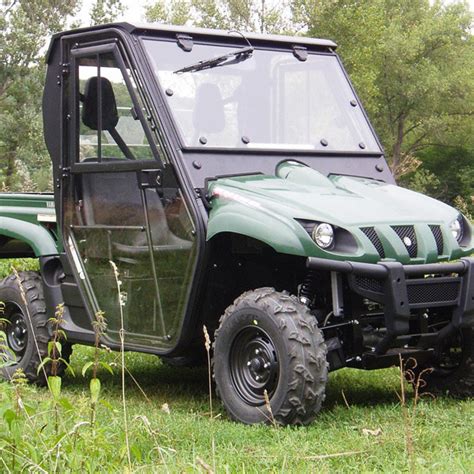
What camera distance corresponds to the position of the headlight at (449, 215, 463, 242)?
22.8ft

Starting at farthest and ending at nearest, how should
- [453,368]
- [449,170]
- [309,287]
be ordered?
1. [449,170]
2. [453,368]
3. [309,287]

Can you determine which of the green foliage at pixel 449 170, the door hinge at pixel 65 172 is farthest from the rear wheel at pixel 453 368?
the green foliage at pixel 449 170

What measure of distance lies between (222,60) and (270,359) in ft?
6.92

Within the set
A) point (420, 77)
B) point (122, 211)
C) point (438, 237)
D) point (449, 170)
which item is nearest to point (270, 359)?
point (438, 237)

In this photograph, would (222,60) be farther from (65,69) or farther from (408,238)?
(408,238)

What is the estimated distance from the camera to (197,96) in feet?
24.2

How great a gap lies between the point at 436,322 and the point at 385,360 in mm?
497

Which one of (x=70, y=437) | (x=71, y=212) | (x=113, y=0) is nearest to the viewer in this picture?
(x=70, y=437)

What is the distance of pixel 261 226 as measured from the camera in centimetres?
641

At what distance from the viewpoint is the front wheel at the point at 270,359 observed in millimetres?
6230

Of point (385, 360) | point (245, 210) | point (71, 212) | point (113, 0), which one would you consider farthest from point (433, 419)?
point (113, 0)

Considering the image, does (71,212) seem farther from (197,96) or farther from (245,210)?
(245,210)

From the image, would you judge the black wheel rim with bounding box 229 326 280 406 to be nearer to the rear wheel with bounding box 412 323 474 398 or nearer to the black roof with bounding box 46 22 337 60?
the rear wheel with bounding box 412 323 474 398

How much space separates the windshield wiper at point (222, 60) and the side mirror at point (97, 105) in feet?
1.57
